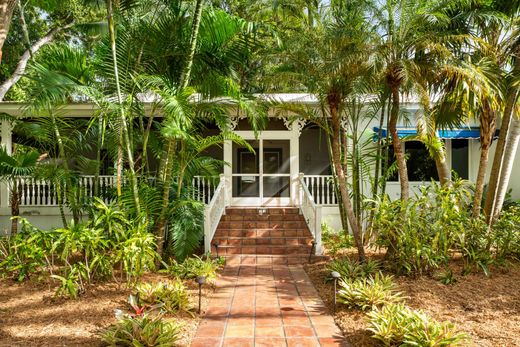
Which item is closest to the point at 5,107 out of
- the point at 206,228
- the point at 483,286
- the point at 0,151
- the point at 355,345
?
the point at 0,151

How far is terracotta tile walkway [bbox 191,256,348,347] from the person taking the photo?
421 cm

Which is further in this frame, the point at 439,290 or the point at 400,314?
the point at 439,290

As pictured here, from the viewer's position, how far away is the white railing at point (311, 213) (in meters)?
8.25

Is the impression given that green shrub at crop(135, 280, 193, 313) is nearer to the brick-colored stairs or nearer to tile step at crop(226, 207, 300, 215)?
the brick-colored stairs

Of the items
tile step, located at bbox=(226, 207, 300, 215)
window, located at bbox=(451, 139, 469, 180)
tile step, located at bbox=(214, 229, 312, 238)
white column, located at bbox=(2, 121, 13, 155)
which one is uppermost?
white column, located at bbox=(2, 121, 13, 155)

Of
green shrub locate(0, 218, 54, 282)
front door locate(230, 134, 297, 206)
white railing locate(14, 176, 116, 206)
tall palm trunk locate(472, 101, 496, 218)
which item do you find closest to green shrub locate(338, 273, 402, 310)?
tall palm trunk locate(472, 101, 496, 218)

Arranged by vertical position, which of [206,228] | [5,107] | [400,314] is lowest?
[400,314]

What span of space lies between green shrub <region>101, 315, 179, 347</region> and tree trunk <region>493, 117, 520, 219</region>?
663 centimetres

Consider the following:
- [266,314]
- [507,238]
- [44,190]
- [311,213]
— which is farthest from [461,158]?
[44,190]

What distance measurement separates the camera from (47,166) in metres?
7.10

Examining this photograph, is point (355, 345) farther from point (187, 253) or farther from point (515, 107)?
point (515, 107)

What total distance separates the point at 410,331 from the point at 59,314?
161 inches

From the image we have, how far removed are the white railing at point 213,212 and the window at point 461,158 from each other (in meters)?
7.27

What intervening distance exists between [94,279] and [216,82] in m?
3.83
